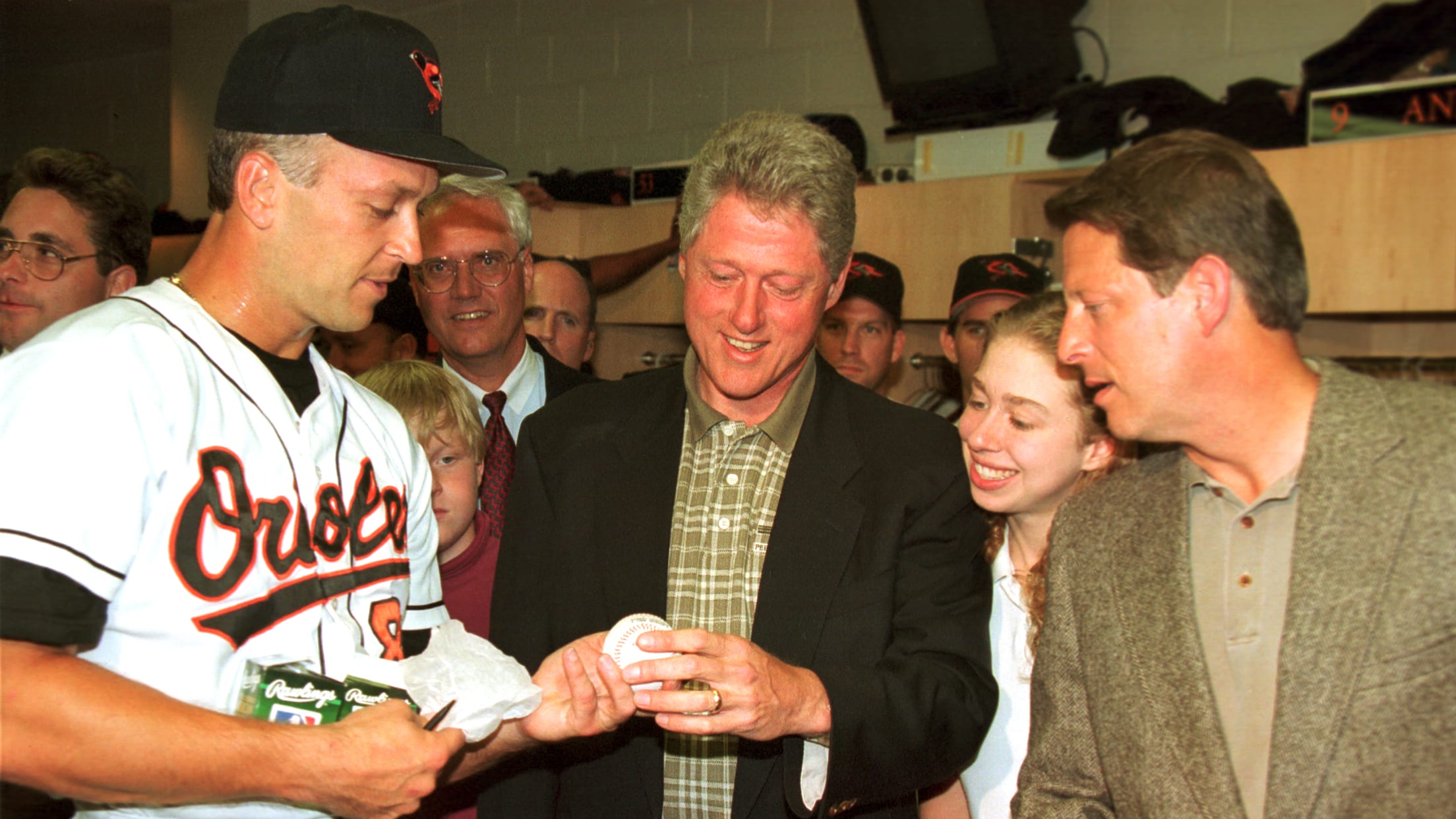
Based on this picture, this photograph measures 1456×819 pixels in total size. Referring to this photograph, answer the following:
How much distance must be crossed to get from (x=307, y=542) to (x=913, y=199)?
3.46m

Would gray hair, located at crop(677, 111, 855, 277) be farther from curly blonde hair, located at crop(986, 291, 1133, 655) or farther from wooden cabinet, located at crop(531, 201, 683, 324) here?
wooden cabinet, located at crop(531, 201, 683, 324)

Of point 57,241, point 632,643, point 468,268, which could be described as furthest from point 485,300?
point 632,643

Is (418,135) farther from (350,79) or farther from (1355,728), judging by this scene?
(1355,728)

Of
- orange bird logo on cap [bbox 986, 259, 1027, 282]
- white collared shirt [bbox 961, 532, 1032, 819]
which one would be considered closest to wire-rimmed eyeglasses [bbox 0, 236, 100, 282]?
white collared shirt [bbox 961, 532, 1032, 819]

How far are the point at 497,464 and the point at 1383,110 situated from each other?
9.44 feet

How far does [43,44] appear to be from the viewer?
28.0 ft

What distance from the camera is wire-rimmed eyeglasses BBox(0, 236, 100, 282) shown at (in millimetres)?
2424

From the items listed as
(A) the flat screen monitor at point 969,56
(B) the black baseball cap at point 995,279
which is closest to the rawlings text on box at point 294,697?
(B) the black baseball cap at point 995,279

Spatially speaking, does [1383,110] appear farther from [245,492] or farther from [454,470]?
[245,492]

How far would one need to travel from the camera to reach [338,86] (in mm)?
1429

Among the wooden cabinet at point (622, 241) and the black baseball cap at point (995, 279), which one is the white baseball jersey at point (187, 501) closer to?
the black baseball cap at point (995, 279)

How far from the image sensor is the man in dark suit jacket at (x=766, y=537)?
1593 mm

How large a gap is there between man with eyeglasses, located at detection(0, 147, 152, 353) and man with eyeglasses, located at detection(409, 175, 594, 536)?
2.19 ft

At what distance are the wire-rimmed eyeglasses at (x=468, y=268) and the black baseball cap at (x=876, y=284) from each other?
49.1 inches
